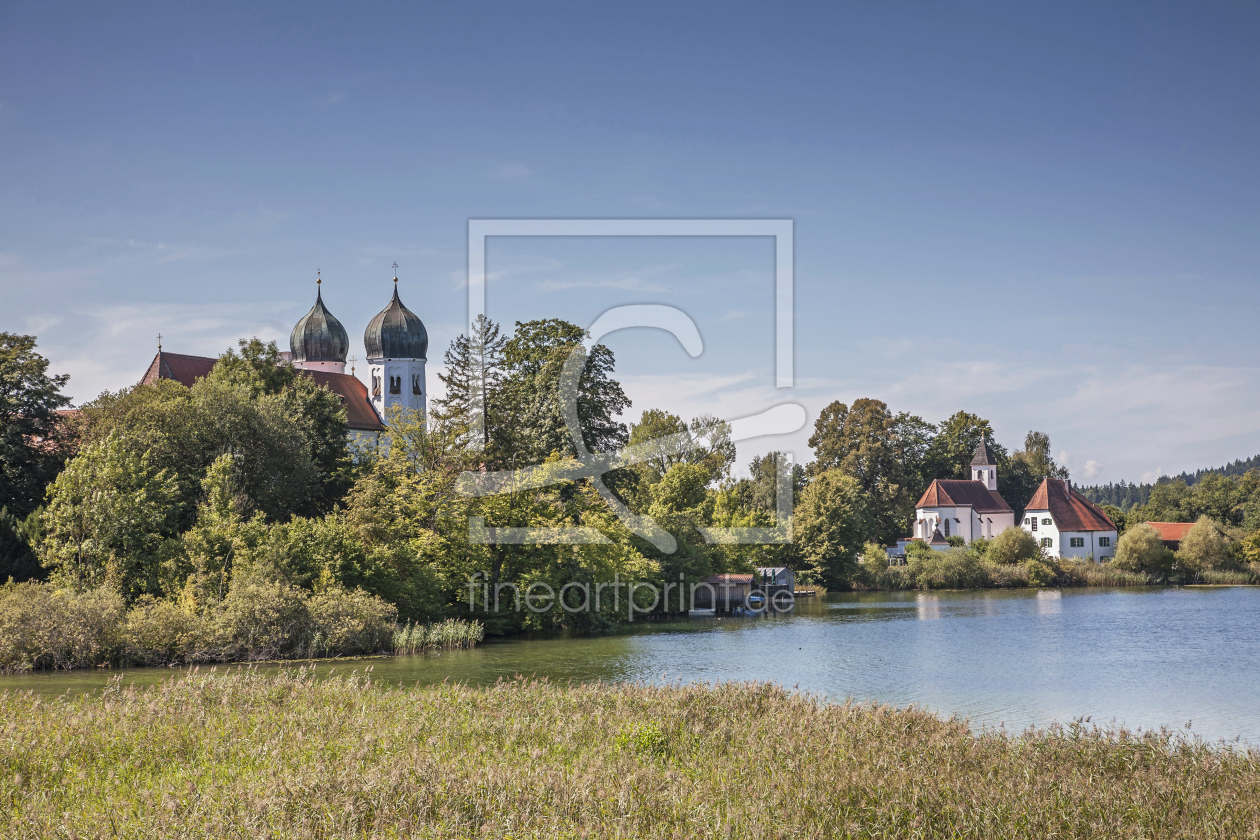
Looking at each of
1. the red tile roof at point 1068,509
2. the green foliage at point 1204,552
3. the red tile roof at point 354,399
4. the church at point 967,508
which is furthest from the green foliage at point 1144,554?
the red tile roof at point 354,399

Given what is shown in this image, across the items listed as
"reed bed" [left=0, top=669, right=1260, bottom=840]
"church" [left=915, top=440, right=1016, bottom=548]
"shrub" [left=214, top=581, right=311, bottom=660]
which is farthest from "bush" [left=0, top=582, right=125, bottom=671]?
"church" [left=915, top=440, right=1016, bottom=548]

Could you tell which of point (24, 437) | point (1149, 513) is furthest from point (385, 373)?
point (1149, 513)

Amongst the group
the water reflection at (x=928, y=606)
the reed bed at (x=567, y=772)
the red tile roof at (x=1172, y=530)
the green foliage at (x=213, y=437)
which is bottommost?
the water reflection at (x=928, y=606)

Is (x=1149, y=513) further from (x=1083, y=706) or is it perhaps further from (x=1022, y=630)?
(x=1083, y=706)

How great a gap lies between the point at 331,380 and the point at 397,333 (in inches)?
492

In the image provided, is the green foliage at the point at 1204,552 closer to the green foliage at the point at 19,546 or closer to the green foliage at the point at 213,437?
the green foliage at the point at 213,437

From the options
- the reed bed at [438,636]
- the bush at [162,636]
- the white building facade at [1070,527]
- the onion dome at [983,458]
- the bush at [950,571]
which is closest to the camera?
the bush at [162,636]

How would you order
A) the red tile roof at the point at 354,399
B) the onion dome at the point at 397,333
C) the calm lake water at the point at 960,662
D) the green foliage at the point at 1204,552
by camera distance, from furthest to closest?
the onion dome at the point at 397,333 < the red tile roof at the point at 354,399 < the green foliage at the point at 1204,552 < the calm lake water at the point at 960,662

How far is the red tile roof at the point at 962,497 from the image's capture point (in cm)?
9119

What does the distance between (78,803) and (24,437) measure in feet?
99.1

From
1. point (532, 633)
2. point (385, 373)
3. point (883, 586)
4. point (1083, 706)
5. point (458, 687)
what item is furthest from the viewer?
point (385, 373)

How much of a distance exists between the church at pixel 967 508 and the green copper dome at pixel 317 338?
5706cm

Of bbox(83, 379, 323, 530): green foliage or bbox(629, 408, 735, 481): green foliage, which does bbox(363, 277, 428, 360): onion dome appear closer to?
bbox(629, 408, 735, 481): green foliage

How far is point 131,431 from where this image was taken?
34906 mm
